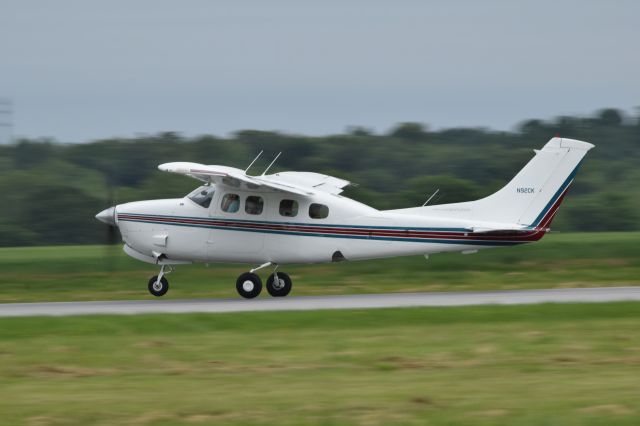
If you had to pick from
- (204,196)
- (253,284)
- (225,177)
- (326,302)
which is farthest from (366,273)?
(225,177)

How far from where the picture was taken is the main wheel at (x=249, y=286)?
70.5ft

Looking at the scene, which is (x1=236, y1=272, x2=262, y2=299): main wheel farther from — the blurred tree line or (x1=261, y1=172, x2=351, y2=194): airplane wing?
the blurred tree line

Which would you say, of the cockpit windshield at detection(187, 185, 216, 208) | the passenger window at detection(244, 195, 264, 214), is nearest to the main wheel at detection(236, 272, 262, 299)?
the passenger window at detection(244, 195, 264, 214)

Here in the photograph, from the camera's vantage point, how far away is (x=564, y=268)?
28094mm

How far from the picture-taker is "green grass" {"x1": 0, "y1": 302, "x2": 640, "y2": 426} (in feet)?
33.3

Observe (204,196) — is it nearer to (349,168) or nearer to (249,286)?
(249,286)

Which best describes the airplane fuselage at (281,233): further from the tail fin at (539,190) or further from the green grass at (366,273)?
the green grass at (366,273)

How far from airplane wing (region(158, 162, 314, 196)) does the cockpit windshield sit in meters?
0.62

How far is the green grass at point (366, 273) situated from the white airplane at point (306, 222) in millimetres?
2429

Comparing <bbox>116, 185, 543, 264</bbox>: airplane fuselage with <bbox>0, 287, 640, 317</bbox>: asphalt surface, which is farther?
<bbox>116, 185, 543, 264</bbox>: airplane fuselage

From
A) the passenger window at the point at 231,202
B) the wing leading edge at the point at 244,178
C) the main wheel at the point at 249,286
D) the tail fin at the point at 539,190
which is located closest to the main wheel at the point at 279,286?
the main wheel at the point at 249,286

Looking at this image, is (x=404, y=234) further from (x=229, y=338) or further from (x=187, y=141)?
(x=187, y=141)

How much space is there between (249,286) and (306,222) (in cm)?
179

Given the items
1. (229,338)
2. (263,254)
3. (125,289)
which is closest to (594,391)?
(229,338)
